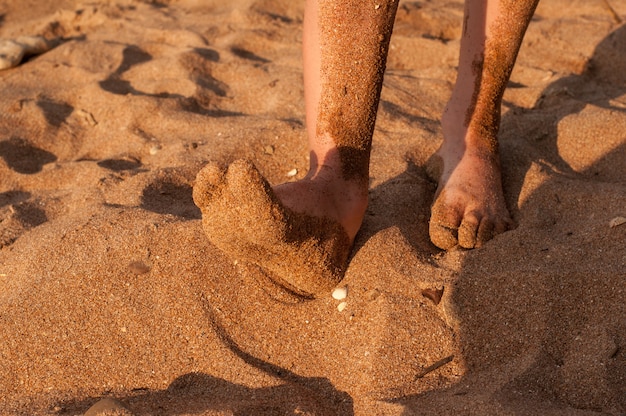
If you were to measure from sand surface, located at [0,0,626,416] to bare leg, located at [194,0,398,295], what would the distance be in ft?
0.34

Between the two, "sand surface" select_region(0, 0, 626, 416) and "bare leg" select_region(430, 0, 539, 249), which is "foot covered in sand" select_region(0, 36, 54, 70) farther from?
"bare leg" select_region(430, 0, 539, 249)

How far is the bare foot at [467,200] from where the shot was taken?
195 cm

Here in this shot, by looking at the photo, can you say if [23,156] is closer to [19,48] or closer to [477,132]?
[19,48]

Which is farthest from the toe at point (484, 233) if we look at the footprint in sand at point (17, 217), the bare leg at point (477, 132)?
the footprint in sand at point (17, 217)

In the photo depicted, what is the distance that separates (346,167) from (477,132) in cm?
58

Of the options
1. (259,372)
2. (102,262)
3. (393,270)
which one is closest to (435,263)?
(393,270)

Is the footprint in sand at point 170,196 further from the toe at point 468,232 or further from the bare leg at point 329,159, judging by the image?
the toe at point 468,232

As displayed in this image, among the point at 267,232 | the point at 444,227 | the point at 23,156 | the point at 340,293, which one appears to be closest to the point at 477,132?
the point at 444,227

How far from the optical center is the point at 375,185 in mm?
2229

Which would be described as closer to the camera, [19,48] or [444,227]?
[444,227]

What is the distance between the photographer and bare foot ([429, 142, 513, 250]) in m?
1.95

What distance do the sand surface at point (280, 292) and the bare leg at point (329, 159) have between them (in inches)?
4.0

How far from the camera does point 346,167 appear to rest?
1.83m

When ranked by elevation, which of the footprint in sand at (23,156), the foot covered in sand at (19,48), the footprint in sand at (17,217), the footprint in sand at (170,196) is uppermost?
the footprint in sand at (170,196)
